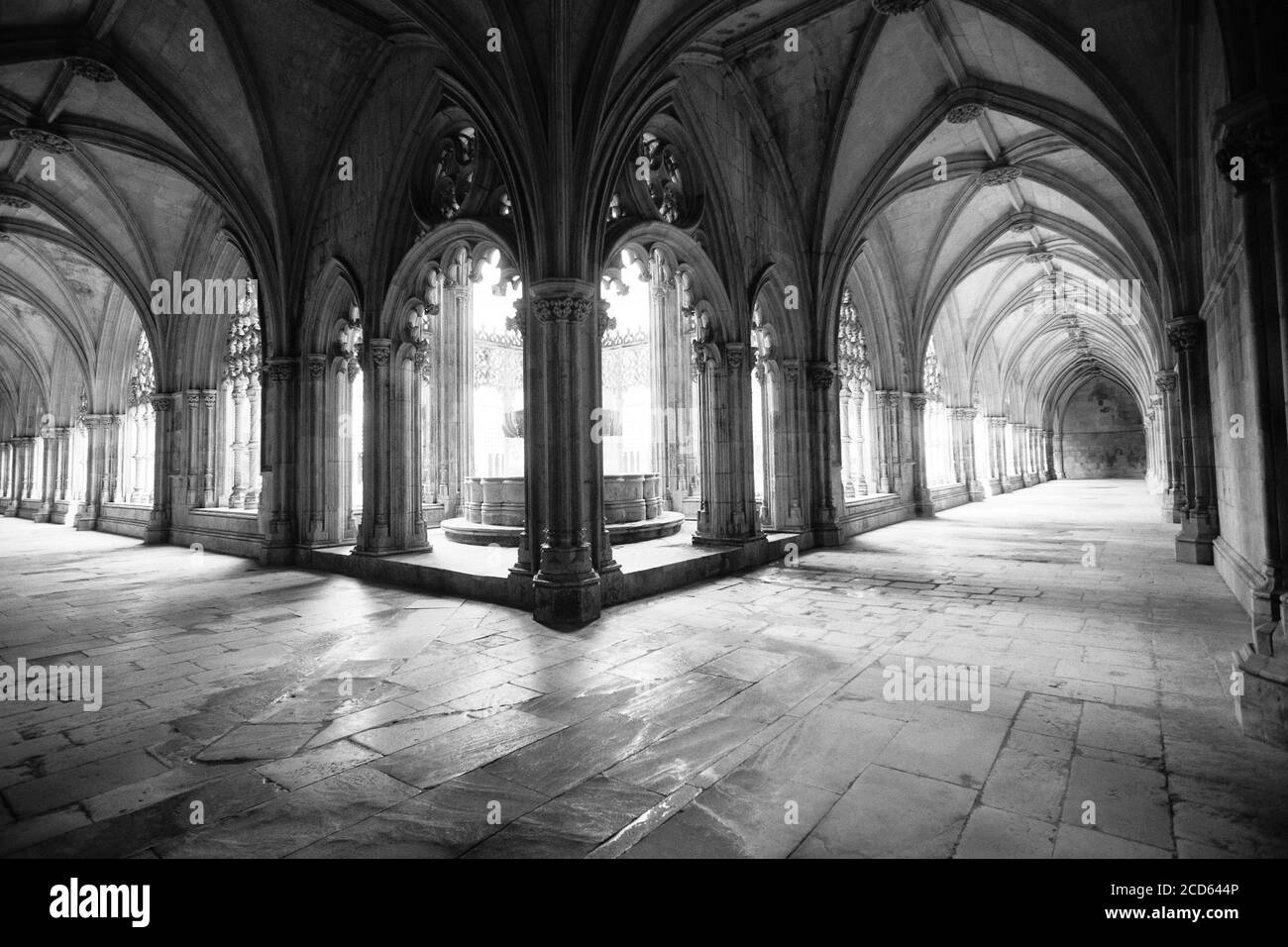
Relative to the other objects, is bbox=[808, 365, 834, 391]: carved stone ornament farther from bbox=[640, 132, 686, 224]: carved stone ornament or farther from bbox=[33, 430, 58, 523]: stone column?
bbox=[33, 430, 58, 523]: stone column

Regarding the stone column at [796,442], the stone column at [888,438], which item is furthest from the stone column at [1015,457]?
the stone column at [796,442]

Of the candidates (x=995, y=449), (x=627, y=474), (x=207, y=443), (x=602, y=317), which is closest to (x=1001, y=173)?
(x=627, y=474)

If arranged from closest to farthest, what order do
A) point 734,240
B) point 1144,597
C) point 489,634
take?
point 489,634 → point 1144,597 → point 734,240

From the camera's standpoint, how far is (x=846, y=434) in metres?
14.8

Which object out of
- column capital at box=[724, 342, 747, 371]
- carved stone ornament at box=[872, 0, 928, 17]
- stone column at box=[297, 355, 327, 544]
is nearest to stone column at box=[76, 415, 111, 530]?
stone column at box=[297, 355, 327, 544]

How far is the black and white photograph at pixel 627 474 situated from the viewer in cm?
238

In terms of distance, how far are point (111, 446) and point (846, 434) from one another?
19.6 metres

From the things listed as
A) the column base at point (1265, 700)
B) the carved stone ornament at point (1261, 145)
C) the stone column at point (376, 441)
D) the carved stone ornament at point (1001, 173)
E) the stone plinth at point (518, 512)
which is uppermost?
the carved stone ornament at point (1001, 173)

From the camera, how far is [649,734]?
10.1ft

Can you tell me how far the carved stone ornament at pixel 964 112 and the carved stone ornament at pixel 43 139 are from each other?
1390 centimetres

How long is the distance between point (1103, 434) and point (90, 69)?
4749 centimetres

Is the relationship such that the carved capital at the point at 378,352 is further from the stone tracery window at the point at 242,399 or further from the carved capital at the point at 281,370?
the stone tracery window at the point at 242,399
